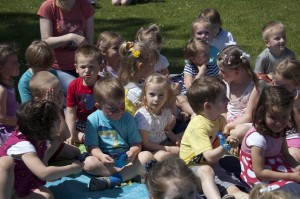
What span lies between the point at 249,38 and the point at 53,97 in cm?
555

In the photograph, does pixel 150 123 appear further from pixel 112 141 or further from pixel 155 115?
pixel 112 141

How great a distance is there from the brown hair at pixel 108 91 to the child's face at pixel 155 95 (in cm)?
26

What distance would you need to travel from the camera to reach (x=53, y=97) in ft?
15.1

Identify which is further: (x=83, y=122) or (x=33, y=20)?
(x=33, y=20)

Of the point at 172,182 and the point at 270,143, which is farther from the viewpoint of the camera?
the point at 270,143

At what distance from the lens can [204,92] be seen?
4391 millimetres

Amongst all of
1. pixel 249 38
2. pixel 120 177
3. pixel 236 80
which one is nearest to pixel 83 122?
pixel 120 177

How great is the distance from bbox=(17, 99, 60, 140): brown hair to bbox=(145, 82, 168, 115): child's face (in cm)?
105

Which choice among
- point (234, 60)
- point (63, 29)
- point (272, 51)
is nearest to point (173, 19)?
point (272, 51)

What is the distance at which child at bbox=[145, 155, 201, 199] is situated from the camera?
2.88m

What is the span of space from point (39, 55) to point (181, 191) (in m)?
2.70

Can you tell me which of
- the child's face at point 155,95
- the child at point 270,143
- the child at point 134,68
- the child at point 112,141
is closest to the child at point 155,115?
the child's face at point 155,95

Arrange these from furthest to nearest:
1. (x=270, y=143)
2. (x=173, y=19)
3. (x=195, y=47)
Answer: (x=173, y=19) → (x=195, y=47) → (x=270, y=143)

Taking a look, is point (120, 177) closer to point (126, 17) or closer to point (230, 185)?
point (230, 185)
